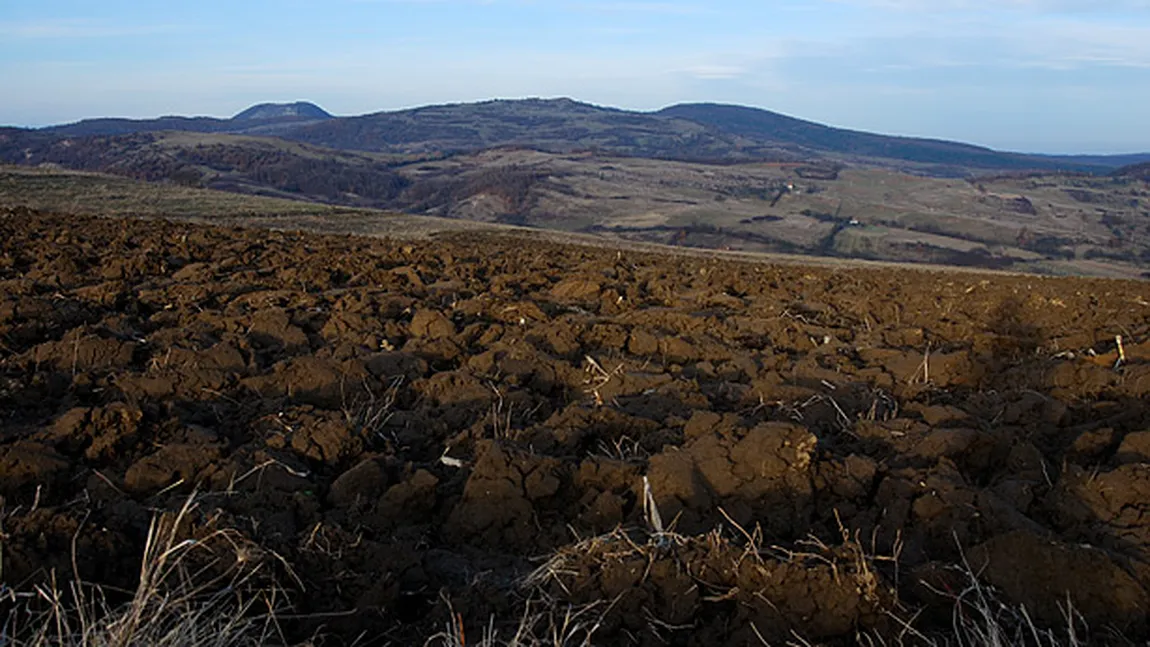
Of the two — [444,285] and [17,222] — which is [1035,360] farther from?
[17,222]

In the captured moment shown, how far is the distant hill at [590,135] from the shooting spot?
14150 cm

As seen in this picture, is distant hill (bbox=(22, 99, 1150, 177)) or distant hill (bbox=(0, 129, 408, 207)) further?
distant hill (bbox=(22, 99, 1150, 177))

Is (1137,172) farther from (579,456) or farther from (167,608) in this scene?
(167,608)

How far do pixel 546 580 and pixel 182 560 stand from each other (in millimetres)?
1047

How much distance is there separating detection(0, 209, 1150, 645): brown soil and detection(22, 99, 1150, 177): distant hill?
124 metres

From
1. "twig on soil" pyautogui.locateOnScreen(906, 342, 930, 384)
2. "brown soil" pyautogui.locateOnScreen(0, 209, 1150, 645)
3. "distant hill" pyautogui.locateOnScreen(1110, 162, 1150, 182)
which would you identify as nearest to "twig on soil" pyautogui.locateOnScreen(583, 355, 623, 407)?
"brown soil" pyautogui.locateOnScreen(0, 209, 1150, 645)

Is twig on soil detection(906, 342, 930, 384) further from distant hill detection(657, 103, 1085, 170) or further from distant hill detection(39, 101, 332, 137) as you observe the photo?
distant hill detection(657, 103, 1085, 170)

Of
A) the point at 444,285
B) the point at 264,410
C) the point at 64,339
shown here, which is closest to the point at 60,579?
the point at 264,410

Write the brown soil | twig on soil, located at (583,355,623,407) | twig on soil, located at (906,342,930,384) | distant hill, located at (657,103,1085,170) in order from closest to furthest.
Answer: the brown soil < twig on soil, located at (583,355,623,407) < twig on soil, located at (906,342,930,384) < distant hill, located at (657,103,1085,170)

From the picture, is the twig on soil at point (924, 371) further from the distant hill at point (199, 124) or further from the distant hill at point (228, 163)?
the distant hill at point (199, 124)

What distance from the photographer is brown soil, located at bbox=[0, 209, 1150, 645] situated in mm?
2568

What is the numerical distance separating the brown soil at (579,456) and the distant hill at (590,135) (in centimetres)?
12380

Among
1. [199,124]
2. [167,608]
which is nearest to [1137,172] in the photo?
[167,608]

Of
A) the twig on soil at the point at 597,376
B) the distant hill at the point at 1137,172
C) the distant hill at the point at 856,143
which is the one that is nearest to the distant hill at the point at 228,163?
the twig on soil at the point at 597,376
